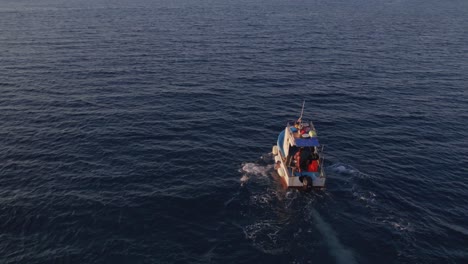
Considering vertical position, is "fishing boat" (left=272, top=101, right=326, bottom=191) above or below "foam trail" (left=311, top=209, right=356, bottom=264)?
above

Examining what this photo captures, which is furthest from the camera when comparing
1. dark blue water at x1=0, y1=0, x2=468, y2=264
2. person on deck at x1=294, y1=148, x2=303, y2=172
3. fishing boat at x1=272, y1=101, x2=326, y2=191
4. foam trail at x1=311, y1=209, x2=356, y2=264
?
person on deck at x1=294, y1=148, x2=303, y2=172

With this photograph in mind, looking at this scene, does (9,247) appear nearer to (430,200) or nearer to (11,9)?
(430,200)

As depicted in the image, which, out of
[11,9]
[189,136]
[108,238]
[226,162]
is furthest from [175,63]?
[11,9]

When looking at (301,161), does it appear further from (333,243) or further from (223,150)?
(223,150)

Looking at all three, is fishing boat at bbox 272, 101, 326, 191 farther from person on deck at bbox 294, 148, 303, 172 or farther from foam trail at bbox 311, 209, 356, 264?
foam trail at bbox 311, 209, 356, 264

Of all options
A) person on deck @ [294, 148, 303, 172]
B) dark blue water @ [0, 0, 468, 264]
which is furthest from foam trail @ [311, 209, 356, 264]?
person on deck @ [294, 148, 303, 172]

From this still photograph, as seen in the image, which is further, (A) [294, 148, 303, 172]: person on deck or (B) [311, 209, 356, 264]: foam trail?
(A) [294, 148, 303, 172]: person on deck

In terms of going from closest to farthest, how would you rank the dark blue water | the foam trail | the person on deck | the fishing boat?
the foam trail
the dark blue water
the fishing boat
the person on deck

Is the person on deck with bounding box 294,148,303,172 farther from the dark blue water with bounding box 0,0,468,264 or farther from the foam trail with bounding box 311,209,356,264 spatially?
the foam trail with bounding box 311,209,356,264
